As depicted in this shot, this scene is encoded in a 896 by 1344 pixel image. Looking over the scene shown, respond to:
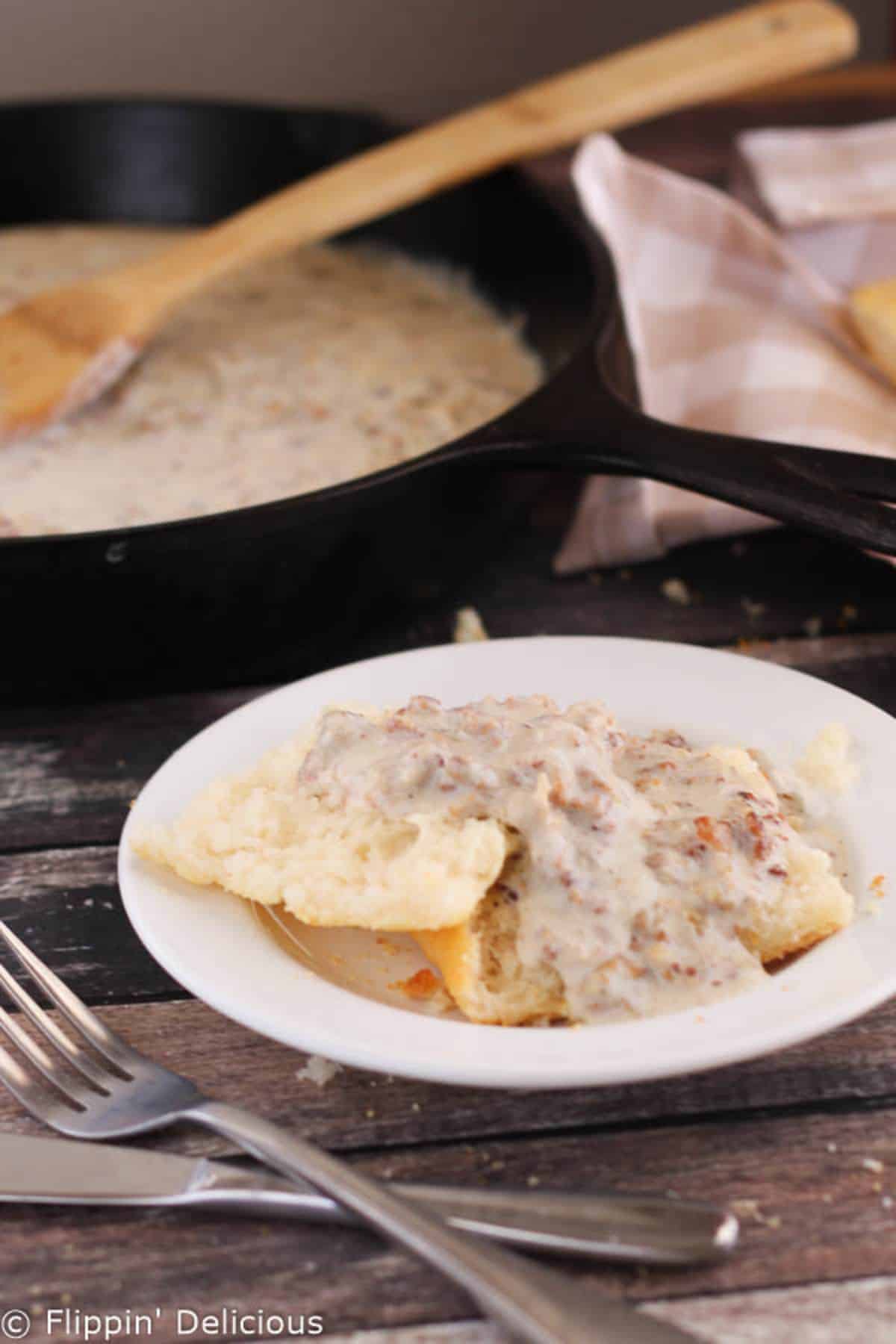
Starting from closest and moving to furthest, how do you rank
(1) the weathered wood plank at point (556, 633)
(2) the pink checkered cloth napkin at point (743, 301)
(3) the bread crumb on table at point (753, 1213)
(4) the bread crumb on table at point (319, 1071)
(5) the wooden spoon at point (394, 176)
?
1. (3) the bread crumb on table at point (753, 1213)
2. (4) the bread crumb on table at point (319, 1071)
3. (1) the weathered wood plank at point (556, 633)
4. (2) the pink checkered cloth napkin at point (743, 301)
5. (5) the wooden spoon at point (394, 176)

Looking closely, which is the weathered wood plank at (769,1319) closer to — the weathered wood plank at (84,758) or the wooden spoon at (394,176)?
the weathered wood plank at (84,758)

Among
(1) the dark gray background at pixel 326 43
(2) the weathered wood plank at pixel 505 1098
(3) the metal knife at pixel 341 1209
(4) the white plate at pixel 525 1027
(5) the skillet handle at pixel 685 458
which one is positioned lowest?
(1) the dark gray background at pixel 326 43

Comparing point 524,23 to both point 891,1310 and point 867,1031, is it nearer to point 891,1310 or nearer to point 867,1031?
point 867,1031

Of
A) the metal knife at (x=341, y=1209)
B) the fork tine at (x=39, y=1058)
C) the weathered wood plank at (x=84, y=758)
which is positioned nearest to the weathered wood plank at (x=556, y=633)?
the weathered wood plank at (x=84, y=758)

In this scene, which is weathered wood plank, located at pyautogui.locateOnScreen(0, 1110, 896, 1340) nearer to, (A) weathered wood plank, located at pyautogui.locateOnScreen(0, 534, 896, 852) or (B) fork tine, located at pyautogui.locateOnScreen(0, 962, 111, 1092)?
(B) fork tine, located at pyautogui.locateOnScreen(0, 962, 111, 1092)

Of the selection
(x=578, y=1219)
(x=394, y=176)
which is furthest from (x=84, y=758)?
(x=394, y=176)

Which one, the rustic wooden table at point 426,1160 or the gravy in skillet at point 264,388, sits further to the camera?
the gravy in skillet at point 264,388

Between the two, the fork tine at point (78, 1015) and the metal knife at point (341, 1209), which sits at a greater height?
the metal knife at point (341, 1209)

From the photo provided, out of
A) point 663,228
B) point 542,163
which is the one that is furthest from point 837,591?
point 542,163

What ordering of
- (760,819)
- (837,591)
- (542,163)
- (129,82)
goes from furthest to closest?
(129,82) < (542,163) < (837,591) < (760,819)
